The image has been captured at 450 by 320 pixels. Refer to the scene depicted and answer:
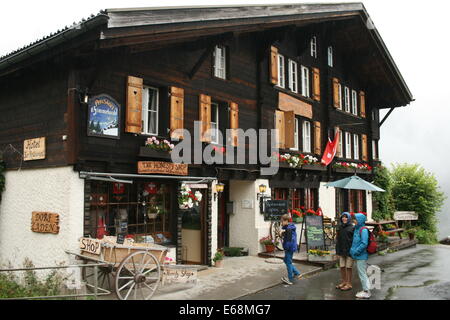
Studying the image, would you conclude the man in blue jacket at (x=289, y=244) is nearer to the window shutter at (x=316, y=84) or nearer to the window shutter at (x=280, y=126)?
the window shutter at (x=280, y=126)

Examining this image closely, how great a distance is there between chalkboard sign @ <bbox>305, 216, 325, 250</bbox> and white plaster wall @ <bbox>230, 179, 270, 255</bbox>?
189 cm

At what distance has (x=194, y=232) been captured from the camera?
12.0m

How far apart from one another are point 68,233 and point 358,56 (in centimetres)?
1783

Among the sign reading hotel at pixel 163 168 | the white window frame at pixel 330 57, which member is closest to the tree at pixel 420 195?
the white window frame at pixel 330 57

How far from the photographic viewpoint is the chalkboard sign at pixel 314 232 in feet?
41.3

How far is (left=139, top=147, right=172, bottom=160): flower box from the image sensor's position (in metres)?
10.0

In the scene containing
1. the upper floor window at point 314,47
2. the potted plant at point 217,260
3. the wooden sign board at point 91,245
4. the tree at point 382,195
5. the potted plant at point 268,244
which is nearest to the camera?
the wooden sign board at point 91,245

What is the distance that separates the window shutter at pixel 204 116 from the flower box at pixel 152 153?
5.33 feet

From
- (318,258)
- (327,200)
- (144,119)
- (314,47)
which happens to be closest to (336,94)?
(314,47)

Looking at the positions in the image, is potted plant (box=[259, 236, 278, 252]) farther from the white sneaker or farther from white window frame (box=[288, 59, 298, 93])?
white window frame (box=[288, 59, 298, 93])

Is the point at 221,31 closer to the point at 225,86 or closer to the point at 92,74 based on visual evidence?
the point at 225,86

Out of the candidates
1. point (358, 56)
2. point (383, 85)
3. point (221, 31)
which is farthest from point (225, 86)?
point (383, 85)

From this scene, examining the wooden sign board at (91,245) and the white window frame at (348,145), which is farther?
the white window frame at (348,145)

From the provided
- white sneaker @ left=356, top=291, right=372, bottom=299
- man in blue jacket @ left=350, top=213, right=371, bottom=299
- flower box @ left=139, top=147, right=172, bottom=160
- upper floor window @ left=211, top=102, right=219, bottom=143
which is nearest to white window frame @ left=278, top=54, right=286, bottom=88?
upper floor window @ left=211, top=102, right=219, bottom=143
